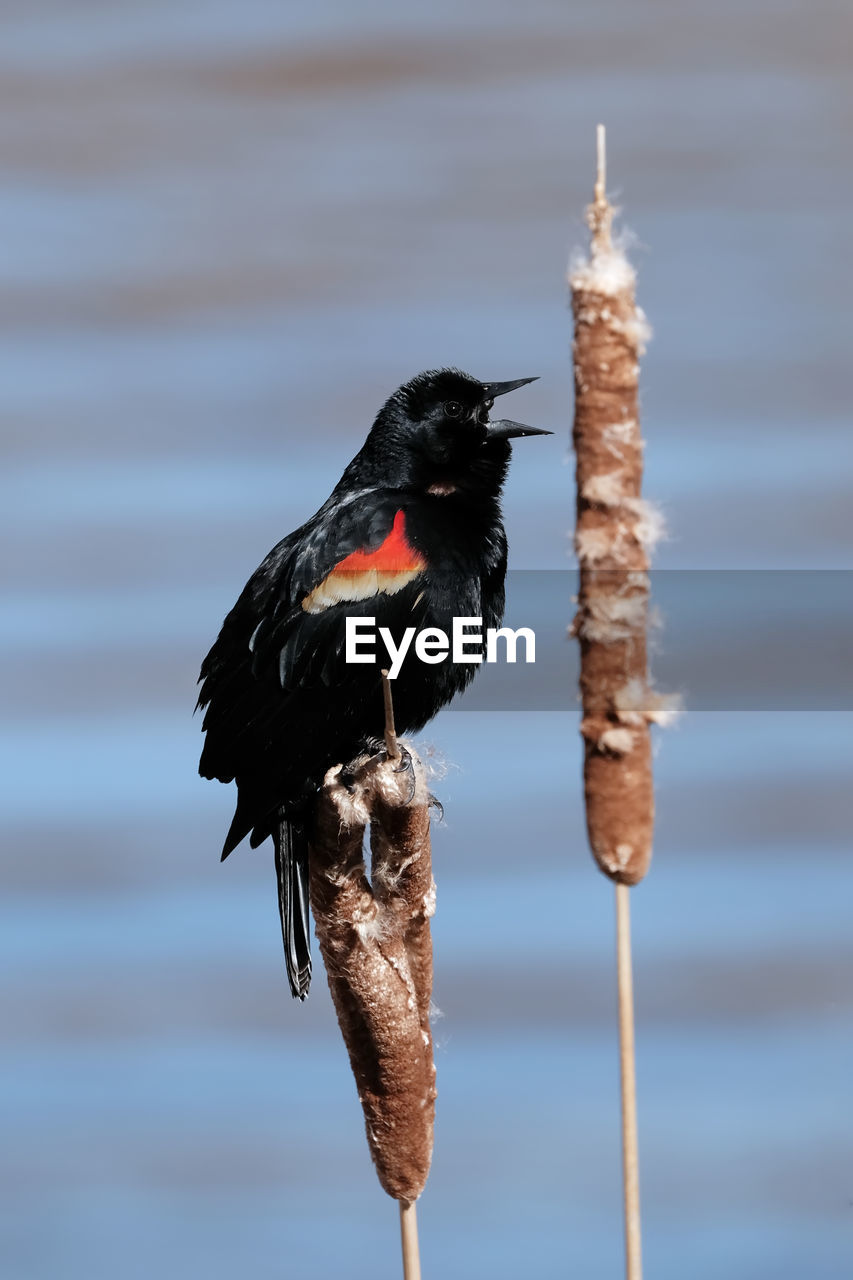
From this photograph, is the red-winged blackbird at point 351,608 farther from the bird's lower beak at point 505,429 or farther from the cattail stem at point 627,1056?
the cattail stem at point 627,1056

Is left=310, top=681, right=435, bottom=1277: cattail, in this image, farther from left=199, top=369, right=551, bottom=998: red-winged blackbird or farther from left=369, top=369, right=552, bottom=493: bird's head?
left=369, top=369, right=552, bottom=493: bird's head

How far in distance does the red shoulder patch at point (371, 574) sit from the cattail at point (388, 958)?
297 mm

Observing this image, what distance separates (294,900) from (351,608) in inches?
10.9

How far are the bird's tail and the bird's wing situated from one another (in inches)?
3.4

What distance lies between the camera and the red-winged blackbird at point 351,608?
1.20 m

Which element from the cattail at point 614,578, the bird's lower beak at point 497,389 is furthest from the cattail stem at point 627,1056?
the bird's lower beak at point 497,389

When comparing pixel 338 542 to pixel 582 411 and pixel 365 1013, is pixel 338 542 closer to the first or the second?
pixel 365 1013

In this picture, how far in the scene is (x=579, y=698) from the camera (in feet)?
2.31

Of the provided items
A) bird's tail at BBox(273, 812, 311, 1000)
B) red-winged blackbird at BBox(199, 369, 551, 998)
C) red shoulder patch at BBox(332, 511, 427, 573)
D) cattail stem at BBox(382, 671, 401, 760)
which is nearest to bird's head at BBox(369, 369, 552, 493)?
red-winged blackbird at BBox(199, 369, 551, 998)

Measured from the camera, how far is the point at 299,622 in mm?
1241

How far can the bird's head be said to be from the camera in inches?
53.0

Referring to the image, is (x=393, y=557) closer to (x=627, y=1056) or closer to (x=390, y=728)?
(x=390, y=728)

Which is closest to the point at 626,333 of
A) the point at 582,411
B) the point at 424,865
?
the point at 582,411

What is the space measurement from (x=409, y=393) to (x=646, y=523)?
717 mm
